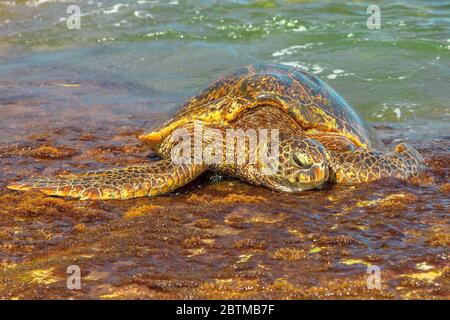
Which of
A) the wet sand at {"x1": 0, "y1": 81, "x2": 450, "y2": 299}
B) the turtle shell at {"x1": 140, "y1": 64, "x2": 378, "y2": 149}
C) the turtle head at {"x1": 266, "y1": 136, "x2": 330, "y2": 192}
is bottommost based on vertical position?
the wet sand at {"x1": 0, "y1": 81, "x2": 450, "y2": 299}

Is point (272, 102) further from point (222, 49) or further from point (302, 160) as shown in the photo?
point (222, 49)

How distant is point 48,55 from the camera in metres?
13.0

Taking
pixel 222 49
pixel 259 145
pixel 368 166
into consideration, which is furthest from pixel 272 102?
pixel 222 49

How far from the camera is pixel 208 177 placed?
20.4 feet

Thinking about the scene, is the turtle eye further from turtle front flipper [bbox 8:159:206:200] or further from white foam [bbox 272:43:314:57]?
white foam [bbox 272:43:314:57]

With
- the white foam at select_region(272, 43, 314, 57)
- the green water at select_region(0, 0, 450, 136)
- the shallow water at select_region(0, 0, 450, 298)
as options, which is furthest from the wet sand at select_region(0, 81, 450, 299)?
the white foam at select_region(272, 43, 314, 57)

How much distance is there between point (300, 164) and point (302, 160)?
50 millimetres

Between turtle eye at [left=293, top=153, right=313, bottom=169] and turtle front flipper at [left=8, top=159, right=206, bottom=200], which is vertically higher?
turtle eye at [left=293, top=153, right=313, bottom=169]

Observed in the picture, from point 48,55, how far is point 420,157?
9.12 meters

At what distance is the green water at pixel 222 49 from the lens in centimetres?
1005

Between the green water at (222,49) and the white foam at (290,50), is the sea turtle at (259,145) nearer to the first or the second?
the green water at (222,49)

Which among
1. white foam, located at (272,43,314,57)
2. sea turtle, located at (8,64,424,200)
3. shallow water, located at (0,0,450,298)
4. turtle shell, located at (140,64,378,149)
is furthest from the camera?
white foam, located at (272,43,314,57)

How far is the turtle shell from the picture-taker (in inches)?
242

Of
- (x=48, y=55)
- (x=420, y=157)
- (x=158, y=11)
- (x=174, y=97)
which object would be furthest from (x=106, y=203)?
(x=158, y=11)
